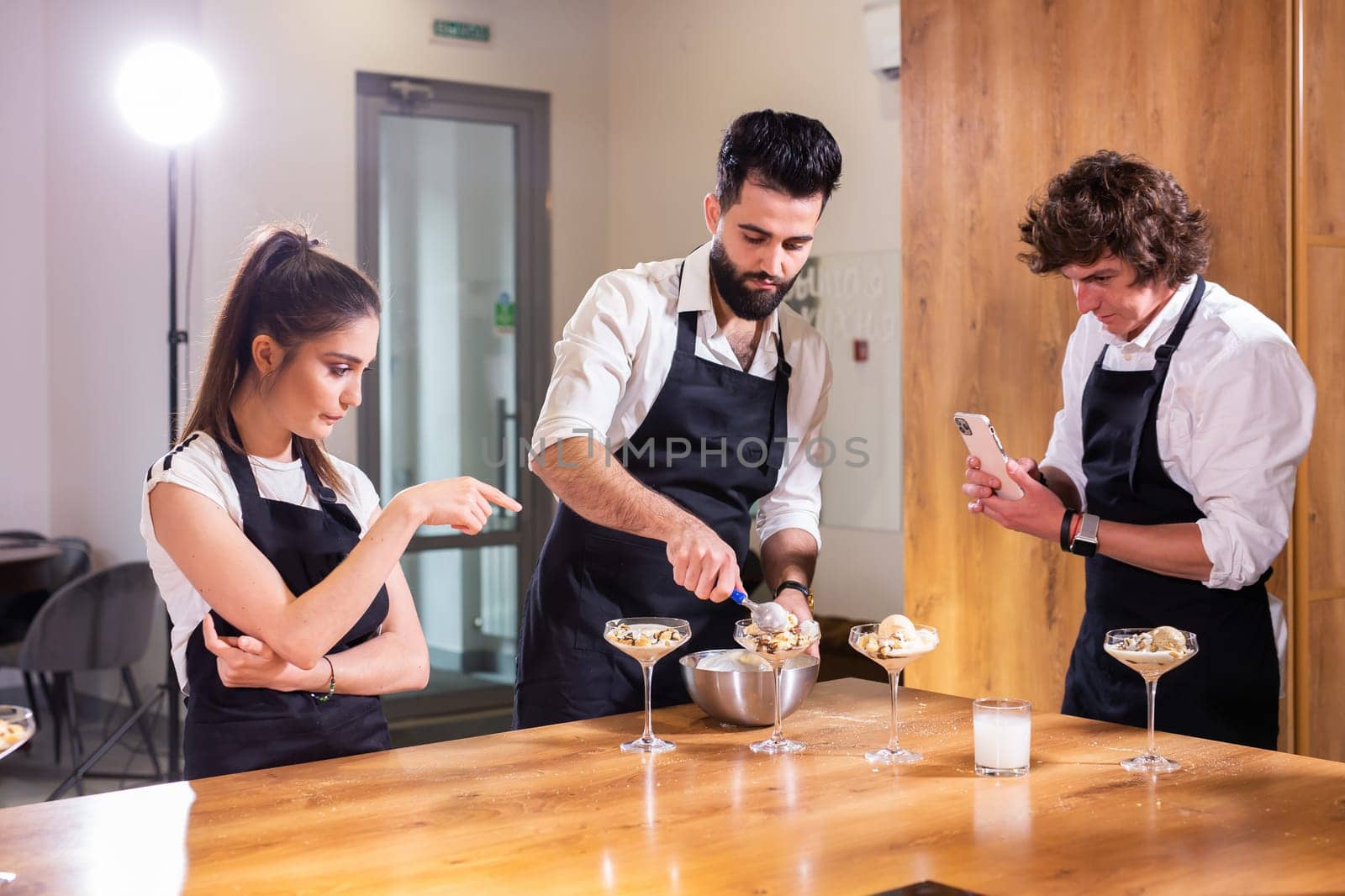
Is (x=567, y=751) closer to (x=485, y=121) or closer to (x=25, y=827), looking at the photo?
(x=25, y=827)

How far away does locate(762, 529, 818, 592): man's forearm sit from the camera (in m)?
2.59

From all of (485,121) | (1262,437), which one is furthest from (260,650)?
(485,121)

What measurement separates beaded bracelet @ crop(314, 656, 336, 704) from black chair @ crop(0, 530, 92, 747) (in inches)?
136

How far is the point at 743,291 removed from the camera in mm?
2594

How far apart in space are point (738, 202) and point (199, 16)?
12.3 ft

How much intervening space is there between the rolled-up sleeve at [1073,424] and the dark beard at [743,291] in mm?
654

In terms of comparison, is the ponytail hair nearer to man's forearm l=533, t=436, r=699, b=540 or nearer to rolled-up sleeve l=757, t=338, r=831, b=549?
man's forearm l=533, t=436, r=699, b=540

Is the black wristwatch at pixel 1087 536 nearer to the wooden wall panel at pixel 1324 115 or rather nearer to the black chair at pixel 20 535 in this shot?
the wooden wall panel at pixel 1324 115

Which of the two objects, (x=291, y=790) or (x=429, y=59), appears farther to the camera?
(x=429, y=59)

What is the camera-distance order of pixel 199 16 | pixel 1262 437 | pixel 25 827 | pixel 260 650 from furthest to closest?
pixel 199 16 < pixel 1262 437 < pixel 260 650 < pixel 25 827

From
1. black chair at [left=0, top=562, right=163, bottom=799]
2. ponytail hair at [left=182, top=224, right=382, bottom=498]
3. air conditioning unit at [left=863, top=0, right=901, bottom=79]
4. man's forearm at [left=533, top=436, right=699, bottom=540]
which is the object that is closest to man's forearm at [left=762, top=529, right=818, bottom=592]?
man's forearm at [left=533, top=436, right=699, bottom=540]

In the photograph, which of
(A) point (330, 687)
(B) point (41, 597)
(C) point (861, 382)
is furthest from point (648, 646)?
(B) point (41, 597)

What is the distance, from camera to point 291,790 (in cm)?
179

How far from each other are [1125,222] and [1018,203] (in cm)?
84
